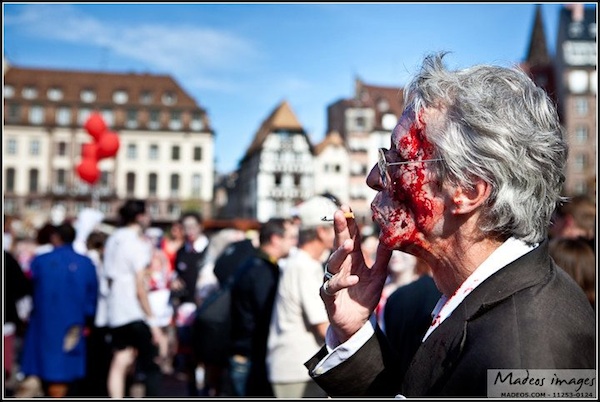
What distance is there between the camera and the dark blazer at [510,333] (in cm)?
136

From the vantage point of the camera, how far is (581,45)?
61.3 meters

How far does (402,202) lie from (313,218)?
8.42 feet

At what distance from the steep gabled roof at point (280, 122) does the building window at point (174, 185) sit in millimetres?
7842

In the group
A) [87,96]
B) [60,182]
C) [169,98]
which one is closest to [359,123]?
[169,98]

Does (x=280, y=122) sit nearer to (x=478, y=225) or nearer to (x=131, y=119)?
(x=131, y=119)

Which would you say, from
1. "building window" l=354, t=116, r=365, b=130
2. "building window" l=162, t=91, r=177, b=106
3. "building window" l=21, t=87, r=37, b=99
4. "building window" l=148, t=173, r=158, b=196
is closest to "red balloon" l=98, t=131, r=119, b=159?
"building window" l=354, t=116, r=365, b=130

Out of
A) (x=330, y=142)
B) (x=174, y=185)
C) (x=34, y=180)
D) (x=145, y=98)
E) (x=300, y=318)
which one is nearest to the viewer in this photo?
(x=300, y=318)

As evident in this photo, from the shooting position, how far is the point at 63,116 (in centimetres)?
6191

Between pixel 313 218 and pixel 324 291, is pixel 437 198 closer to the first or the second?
pixel 324 291

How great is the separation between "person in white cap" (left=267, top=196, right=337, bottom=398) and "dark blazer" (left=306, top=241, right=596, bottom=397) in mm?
2559

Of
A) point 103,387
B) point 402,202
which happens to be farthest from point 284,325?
point 103,387

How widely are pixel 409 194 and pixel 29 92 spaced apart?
66469mm

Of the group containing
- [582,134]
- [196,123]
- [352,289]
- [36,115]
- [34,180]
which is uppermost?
[36,115]

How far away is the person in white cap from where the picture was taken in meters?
4.15
